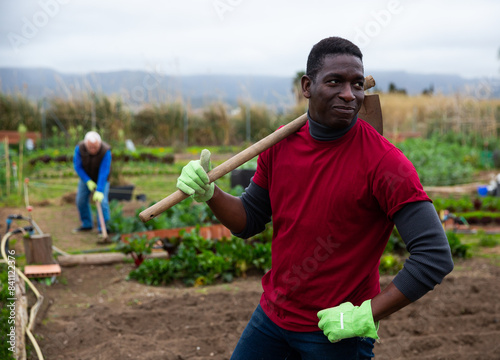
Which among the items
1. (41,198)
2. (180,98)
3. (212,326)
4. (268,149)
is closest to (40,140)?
(180,98)

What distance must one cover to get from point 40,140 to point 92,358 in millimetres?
14180

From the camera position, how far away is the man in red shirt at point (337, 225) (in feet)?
5.42

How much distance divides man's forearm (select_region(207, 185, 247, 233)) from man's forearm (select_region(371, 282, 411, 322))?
0.66m

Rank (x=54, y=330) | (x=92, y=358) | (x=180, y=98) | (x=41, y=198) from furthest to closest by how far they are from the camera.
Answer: (x=180, y=98) < (x=41, y=198) < (x=54, y=330) < (x=92, y=358)

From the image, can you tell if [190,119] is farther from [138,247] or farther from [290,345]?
[290,345]

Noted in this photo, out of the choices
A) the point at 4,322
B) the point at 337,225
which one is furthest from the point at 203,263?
the point at 337,225

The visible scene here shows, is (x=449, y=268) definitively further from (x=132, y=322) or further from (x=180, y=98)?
(x=180, y=98)

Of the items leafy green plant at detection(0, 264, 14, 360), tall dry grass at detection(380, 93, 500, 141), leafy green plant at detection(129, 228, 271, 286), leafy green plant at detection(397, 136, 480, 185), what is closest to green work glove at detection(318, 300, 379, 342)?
leafy green plant at detection(0, 264, 14, 360)

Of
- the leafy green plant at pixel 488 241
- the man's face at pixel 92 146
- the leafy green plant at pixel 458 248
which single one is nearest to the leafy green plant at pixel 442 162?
the leafy green plant at pixel 488 241

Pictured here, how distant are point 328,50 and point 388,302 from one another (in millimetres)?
842

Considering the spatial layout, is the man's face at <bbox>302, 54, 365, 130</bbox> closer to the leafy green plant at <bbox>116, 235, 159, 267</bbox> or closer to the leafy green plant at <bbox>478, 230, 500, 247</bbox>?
the leafy green plant at <bbox>116, 235, 159, 267</bbox>

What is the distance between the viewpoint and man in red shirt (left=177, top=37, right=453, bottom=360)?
1.65m

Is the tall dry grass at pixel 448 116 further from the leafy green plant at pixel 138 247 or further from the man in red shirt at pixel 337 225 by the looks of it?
the man in red shirt at pixel 337 225

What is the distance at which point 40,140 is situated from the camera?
1638cm
